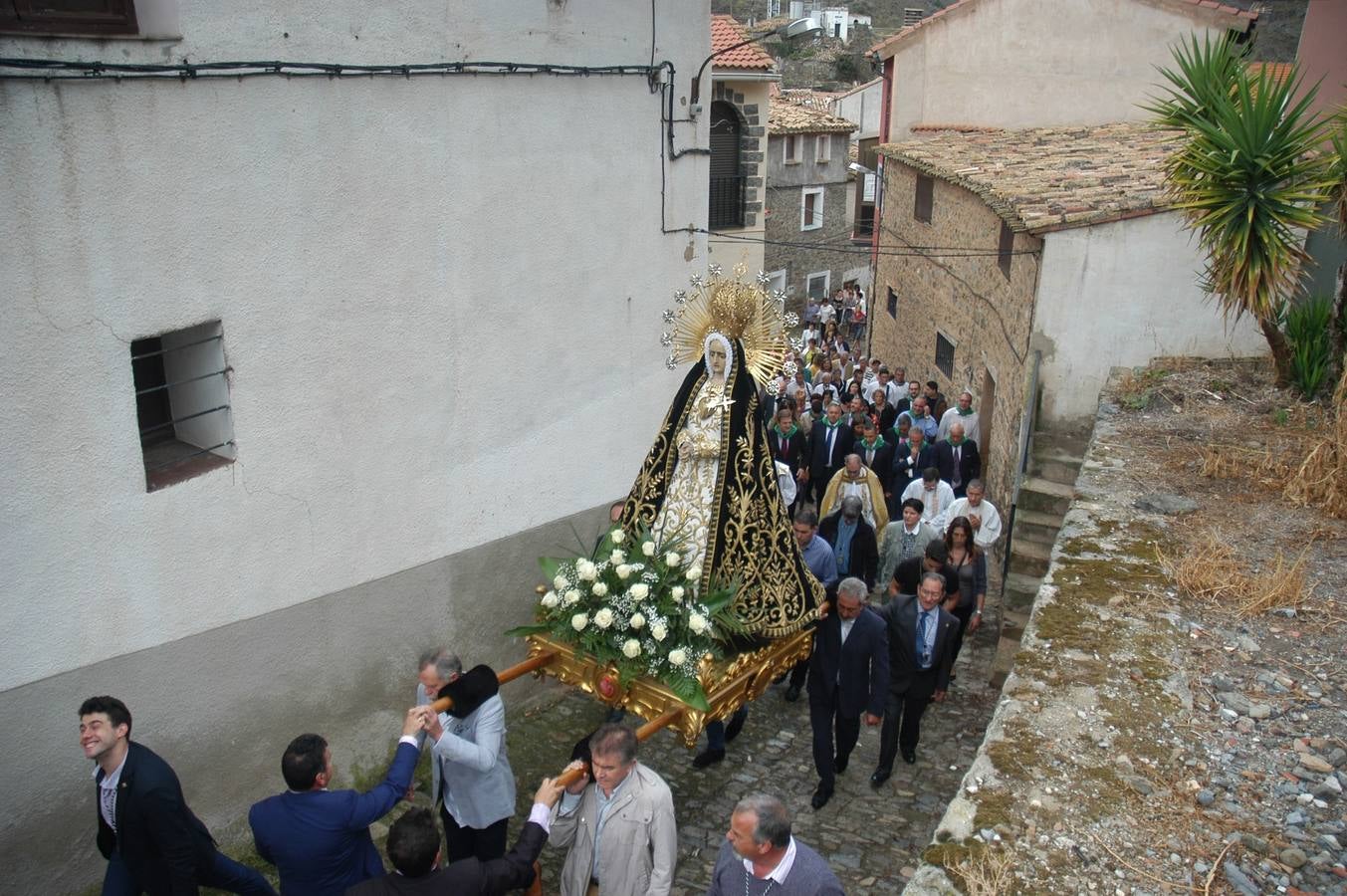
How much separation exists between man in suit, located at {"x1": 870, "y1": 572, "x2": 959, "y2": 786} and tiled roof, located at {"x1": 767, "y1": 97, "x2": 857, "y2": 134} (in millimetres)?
22561

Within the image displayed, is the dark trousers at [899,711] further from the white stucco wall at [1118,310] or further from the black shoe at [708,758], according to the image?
the white stucco wall at [1118,310]

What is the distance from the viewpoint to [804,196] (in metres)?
29.3

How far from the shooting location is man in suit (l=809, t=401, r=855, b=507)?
9898mm

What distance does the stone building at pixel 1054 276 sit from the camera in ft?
31.2

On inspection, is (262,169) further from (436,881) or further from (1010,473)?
(1010,473)

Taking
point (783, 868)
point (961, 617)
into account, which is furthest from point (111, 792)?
point (961, 617)

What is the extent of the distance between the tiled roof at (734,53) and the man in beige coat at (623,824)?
1675cm

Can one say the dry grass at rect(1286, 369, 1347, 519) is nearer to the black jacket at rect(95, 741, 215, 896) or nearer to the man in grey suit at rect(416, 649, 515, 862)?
the man in grey suit at rect(416, 649, 515, 862)

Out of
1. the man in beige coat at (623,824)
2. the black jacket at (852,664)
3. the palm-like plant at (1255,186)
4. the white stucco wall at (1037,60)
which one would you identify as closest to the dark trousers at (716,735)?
the black jacket at (852,664)

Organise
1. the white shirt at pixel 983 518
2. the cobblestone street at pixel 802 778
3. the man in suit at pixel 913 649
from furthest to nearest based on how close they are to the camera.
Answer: the white shirt at pixel 983 518
the man in suit at pixel 913 649
the cobblestone street at pixel 802 778

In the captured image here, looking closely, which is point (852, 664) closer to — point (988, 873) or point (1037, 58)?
point (988, 873)

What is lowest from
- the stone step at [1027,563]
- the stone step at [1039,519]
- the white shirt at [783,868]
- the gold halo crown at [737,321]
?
the stone step at [1027,563]

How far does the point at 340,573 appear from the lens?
20.5ft

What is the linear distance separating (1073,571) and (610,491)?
3410 mm
